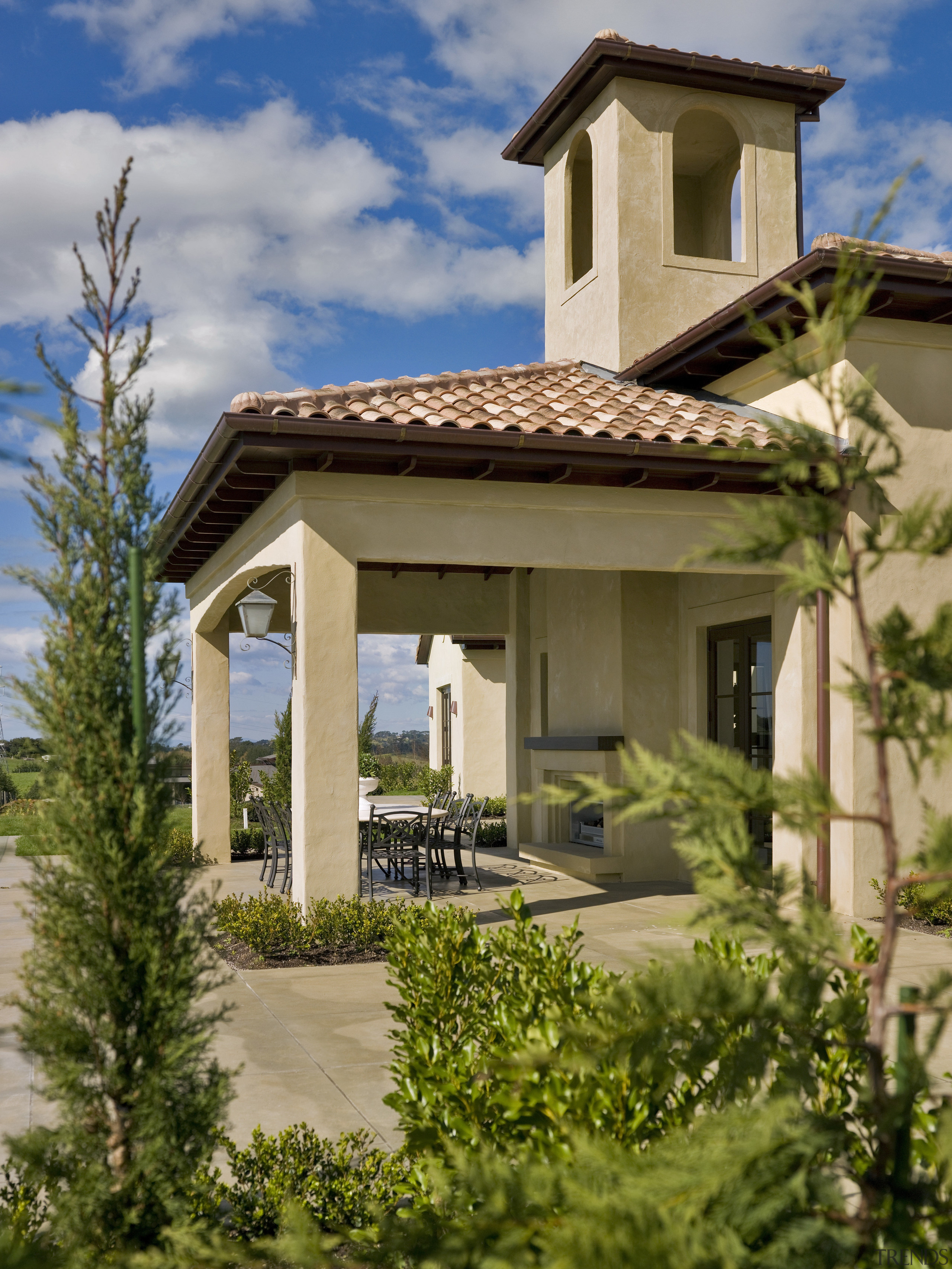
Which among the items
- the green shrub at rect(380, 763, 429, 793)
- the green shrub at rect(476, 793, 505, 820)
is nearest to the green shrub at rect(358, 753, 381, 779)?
the green shrub at rect(380, 763, 429, 793)

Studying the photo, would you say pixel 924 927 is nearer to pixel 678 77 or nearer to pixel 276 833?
pixel 276 833

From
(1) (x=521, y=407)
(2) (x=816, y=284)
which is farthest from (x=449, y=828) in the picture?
(2) (x=816, y=284)

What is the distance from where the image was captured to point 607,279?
12414 mm

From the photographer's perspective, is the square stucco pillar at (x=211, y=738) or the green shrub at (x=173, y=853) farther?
the square stucco pillar at (x=211, y=738)

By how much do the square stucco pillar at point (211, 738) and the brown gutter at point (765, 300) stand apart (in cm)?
672

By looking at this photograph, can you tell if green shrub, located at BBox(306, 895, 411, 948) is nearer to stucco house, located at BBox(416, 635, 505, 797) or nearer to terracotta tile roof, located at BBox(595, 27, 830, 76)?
terracotta tile roof, located at BBox(595, 27, 830, 76)

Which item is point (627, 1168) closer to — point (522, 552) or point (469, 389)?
point (522, 552)

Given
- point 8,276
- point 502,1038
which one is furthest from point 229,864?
point 8,276

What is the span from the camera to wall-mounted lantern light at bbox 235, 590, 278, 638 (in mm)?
10969

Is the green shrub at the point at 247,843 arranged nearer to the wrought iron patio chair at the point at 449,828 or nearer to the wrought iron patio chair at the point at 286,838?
the wrought iron patio chair at the point at 286,838

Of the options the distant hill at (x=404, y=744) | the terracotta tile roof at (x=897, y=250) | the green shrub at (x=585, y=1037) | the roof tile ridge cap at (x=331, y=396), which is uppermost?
the terracotta tile roof at (x=897, y=250)

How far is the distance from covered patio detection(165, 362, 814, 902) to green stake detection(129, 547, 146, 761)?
3.74 m

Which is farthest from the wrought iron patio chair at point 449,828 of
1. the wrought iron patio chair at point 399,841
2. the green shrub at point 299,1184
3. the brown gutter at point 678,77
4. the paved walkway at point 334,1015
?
the brown gutter at point 678,77

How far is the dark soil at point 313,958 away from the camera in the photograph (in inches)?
312
